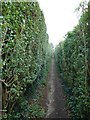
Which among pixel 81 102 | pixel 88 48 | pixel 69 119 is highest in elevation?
pixel 88 48

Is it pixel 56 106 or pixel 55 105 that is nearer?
pixel 56 106

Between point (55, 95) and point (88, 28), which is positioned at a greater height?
point (88, 28)

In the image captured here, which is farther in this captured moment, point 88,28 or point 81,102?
point 88,28

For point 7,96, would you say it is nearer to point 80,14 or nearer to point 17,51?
point 17,51

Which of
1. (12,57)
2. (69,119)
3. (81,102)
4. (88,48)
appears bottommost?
(69,119)

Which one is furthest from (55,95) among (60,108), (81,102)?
(81,102)

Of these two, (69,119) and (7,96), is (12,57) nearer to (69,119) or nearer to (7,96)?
(7,96)

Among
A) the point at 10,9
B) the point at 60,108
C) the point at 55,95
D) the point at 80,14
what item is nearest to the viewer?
the point at 10,9

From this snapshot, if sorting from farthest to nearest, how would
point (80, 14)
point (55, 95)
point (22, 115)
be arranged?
point (55, 95) → point (80, 14) → point (22, 115)

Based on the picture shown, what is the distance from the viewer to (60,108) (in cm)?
979

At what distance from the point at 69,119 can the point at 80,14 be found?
3.43 metres

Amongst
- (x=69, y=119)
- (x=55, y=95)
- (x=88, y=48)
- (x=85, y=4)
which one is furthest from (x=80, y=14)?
(x=55, y=95)

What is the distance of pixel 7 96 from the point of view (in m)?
5.92

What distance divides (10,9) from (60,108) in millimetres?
5273
